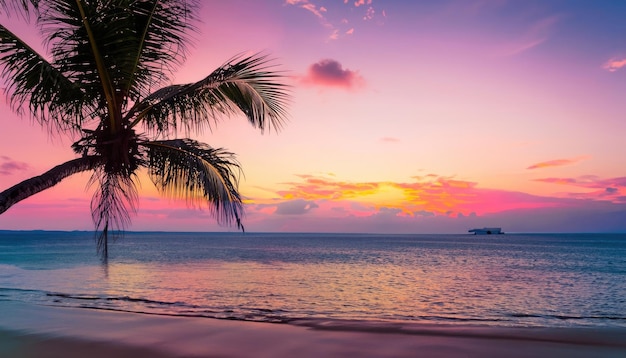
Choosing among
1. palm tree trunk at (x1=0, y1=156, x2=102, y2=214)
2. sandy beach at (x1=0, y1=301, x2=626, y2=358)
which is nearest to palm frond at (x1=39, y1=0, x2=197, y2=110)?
palm tree trunk at (x1=0, y1=156, x2=102, y2=214)

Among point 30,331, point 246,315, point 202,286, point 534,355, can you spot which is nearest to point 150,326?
point 30,331

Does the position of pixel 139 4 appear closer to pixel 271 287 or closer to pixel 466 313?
pixel 466 313

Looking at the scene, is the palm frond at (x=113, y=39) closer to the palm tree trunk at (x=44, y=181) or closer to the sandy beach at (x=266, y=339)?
the palm tree trunk at (x=44, y=181)

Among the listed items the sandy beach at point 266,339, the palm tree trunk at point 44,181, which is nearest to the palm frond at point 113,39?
the palm tree trunk at point 44,181

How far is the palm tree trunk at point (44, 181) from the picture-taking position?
18.0 feet

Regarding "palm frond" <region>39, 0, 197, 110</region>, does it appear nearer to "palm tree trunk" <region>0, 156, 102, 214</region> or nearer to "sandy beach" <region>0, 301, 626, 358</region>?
"palm tree trunk" <region>0, 156, 102, 214</region>

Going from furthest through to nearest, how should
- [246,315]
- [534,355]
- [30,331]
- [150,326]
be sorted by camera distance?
[246,315] → [150,326] → [30,331] → [534,355]

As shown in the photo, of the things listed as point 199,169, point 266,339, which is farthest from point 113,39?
point 266,339

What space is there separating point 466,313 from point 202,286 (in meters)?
13.6

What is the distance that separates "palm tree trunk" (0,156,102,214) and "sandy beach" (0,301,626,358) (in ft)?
12.7

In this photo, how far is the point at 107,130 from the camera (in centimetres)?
673

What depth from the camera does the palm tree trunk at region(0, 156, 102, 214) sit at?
550cm

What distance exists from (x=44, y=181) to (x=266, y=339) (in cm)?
578

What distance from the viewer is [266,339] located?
9.92 meters
